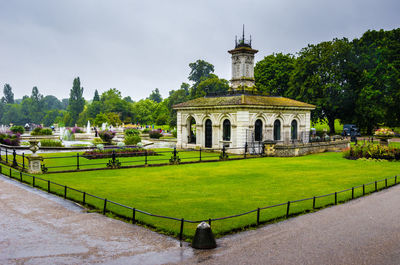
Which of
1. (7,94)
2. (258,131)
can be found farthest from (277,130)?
(7,94)

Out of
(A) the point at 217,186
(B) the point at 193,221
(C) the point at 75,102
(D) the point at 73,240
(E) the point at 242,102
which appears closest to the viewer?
(D) the point at 73,240

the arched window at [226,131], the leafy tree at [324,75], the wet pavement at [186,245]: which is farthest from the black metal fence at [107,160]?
the leafy tree at [324,75]

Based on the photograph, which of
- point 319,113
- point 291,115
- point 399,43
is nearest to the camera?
point 291,115

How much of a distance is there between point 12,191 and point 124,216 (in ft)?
21.0

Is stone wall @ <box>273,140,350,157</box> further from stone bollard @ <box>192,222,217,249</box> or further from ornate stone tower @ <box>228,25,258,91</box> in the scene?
stone bollard @ <box>192,222,217,249</box>

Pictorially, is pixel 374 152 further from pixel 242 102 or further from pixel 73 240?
pixel 73 240

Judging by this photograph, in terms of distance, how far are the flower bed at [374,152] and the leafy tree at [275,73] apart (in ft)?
88.4

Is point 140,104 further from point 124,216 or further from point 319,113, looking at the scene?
point 124,216

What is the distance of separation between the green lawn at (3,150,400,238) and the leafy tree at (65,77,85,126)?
9200 cm

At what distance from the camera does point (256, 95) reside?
3600 cm

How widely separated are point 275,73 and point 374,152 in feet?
102

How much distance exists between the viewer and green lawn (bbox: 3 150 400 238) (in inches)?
448

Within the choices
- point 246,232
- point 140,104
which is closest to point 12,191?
point 246,232

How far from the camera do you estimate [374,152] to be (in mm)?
26844
